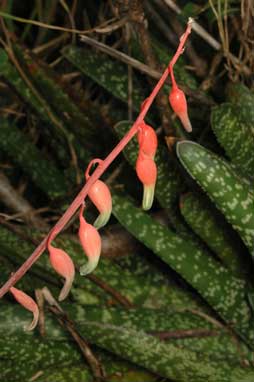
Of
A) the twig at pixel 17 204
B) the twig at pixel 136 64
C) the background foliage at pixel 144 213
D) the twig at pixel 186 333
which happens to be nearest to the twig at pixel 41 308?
the background foliage at pixel 144 213

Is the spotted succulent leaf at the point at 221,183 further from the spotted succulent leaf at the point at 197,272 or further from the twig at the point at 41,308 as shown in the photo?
the twig at the point at 41,308

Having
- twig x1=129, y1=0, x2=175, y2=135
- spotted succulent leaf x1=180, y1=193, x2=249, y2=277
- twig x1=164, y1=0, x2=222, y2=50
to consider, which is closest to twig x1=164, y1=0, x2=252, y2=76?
twig x1=164, y1=0, x2=222, y2=50

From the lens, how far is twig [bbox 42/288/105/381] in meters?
1.20

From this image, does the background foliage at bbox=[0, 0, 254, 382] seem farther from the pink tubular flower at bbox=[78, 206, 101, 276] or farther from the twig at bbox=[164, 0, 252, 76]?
the pink tubular flower at bbox=[78, 206, 101, 276]

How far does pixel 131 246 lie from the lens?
146 cm

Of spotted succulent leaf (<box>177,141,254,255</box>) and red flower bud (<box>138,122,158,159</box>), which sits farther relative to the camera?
spotted succulent leaf (<box>177,141,254,255</box>)

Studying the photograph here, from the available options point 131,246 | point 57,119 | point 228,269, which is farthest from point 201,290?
point 57,119

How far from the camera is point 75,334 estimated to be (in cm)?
121

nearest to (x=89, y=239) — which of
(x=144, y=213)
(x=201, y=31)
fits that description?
(x=144, y=213)

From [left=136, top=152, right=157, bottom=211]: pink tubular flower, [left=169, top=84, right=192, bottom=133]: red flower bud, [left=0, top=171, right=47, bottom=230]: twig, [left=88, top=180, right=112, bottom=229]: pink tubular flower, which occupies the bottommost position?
[left=0, top=171, right=47, bottom=230]: twig

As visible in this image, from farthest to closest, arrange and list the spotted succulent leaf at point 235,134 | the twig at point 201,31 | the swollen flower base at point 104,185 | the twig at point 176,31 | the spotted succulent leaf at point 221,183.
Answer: the twig at point 176,31 → the twig at point 201,31 → the spotted succulent leaf at point 235,134 → the spotted succulent leaf at point 221,183 → the swollen flower base at point 104,185

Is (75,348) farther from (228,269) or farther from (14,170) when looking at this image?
Answer: (14,170)

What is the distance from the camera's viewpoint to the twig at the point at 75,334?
1.20 meters

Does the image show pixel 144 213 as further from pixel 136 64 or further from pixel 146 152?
pixel 146 152
